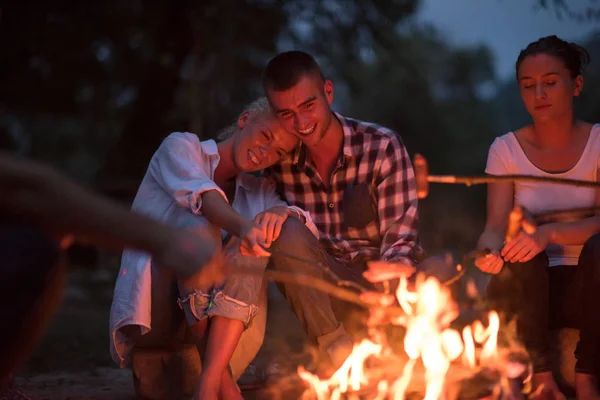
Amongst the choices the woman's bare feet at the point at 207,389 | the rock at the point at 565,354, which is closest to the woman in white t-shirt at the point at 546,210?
the rock at the point at 565,354

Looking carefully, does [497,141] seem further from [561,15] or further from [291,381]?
[561,15]

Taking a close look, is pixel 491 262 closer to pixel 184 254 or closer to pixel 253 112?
pixel 253 112

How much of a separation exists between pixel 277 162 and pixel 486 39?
32399 mm

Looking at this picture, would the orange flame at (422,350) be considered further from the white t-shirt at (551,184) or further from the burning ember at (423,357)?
the white t-shirt at (551,184)

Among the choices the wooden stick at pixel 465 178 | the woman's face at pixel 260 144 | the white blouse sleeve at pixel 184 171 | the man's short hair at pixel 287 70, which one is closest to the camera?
the wooden stick at pixel 465 178

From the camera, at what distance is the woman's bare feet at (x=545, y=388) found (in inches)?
145

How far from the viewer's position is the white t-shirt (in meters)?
4.00

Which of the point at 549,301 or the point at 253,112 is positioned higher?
the point at 253,112

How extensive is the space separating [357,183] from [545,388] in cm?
154

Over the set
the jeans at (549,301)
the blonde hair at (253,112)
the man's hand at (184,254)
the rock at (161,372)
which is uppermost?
the blonde hair at (253,112)

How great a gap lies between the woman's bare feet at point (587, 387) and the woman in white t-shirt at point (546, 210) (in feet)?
0.07

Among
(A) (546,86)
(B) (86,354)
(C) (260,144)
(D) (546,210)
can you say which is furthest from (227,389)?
(B) (86,354)

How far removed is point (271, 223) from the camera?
3.68 meters

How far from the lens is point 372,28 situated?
9477mm
